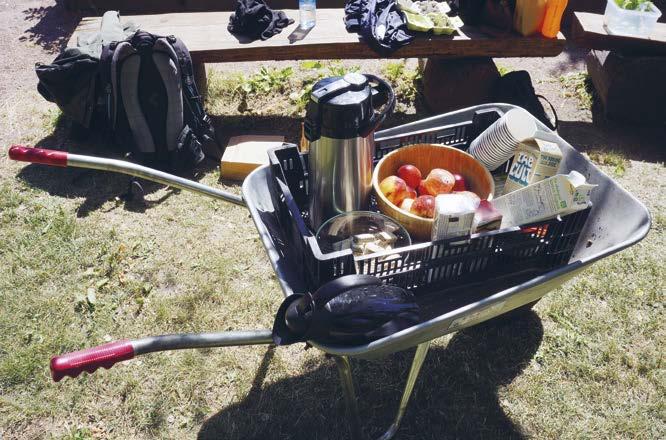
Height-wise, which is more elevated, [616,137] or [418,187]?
[418,187]

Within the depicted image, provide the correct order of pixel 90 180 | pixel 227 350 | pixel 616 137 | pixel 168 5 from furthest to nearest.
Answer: pixel 168 5 < pixel 616 137 < pixel 90 180 < pixel 227 350

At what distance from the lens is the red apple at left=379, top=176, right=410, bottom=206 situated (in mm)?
1806

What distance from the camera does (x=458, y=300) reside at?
1.71 m

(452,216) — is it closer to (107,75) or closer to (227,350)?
(227,350)

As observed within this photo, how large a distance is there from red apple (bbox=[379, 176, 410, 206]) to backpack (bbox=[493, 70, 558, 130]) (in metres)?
2.28

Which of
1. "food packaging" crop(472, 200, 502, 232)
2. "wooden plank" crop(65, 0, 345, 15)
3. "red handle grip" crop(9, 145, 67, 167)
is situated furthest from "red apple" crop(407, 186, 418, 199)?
"wooden plank" crop(65, 0, 345, 15)

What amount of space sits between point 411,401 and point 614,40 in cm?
333

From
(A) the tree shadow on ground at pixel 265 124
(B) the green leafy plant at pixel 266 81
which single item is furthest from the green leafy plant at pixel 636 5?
(B) the green leafy plant at pixel 266 81

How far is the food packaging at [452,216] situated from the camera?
1494mm

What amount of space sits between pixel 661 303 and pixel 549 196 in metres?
1.68

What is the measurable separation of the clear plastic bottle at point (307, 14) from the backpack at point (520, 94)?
1.51m

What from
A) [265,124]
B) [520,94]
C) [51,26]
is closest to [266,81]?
[265,124]

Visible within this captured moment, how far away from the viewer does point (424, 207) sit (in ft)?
5.66

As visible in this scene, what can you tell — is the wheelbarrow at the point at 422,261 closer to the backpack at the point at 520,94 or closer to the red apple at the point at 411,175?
the red apple at the point at 411,175
